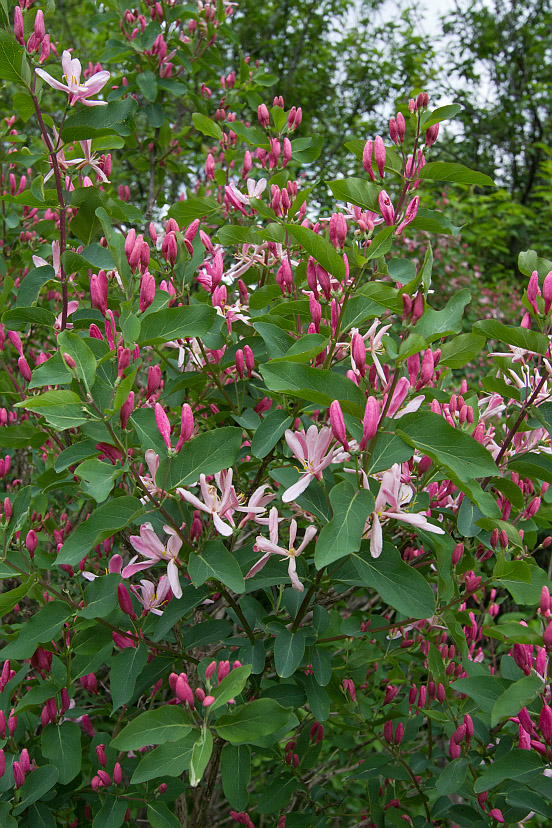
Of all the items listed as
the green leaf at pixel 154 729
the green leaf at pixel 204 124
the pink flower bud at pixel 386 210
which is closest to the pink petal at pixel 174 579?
the green leaf at pixel 154 729

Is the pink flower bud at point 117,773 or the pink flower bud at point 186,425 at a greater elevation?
the pink flower bud at point 186,425

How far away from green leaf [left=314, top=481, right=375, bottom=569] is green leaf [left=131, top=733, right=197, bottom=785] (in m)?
0.41

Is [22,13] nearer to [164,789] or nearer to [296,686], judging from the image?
[296,686]

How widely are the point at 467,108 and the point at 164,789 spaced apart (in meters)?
10.6

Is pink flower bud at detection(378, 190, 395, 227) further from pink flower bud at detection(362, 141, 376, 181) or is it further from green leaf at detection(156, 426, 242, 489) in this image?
green leaf at detection(156, 426, 242, 489)

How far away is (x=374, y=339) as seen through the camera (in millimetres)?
1521

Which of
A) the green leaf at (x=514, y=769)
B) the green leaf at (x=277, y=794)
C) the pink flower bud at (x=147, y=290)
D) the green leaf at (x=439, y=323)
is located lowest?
the green leaf at (x=277, y=794)

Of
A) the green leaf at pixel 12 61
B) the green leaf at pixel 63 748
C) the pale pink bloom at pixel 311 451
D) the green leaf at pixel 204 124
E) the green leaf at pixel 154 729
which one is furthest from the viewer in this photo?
A: the green leaf at pixel 204 124

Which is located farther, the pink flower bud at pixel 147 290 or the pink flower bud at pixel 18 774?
the pink flower bud at pixel 18 774

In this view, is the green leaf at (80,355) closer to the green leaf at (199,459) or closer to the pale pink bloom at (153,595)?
the green leaf at (199,459)

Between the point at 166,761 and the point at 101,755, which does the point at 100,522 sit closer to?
the point at 166,761

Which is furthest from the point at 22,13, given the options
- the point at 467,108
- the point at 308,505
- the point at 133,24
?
the point at 467,108

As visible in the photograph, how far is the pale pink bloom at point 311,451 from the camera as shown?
1.36 m

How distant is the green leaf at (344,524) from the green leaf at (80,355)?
50 centimetres
